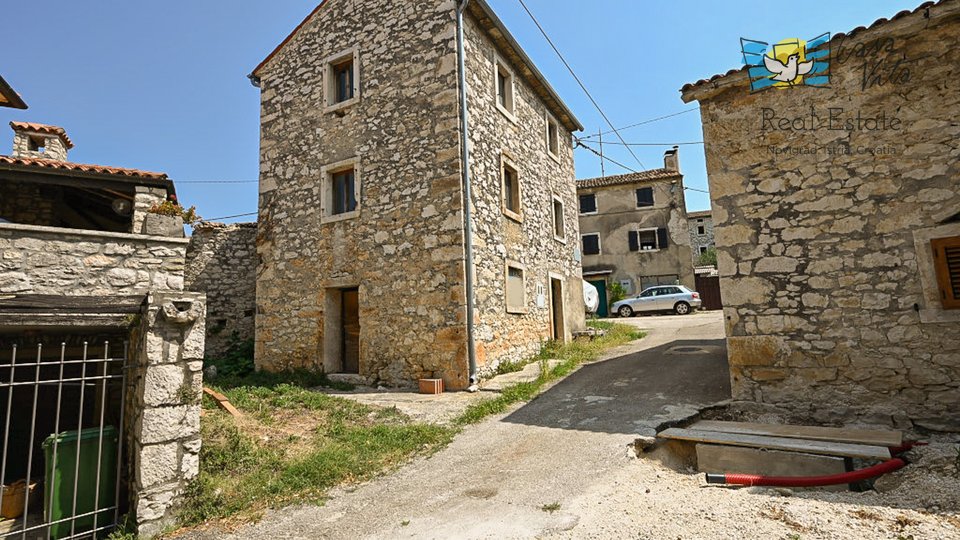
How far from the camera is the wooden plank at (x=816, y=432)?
4.45 metres

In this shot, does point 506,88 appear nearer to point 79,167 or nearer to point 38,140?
point 79,167

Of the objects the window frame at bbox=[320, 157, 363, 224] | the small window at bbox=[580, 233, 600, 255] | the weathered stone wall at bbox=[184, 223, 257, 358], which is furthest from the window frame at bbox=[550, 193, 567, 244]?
the small window at bbox=[580, 233, 600, 255]

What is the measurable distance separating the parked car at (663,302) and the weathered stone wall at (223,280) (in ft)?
50.2

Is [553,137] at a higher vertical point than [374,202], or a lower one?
higher

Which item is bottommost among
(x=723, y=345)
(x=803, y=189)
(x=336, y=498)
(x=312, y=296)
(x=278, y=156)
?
(x=336, y=498)

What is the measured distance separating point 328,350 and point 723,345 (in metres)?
7.95

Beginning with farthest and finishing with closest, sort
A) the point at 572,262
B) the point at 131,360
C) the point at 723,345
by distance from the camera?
the point at 572,262 → the point at 723,345 → the point at 131,360

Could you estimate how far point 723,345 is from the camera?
933 centimetres

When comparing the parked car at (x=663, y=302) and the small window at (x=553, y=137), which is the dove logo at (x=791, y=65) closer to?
the small window at (x=553, y=137)

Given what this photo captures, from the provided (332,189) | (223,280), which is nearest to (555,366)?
(332,189)

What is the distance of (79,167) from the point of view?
804cm

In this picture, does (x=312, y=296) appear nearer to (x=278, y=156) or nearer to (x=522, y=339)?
(x=278, y=156)

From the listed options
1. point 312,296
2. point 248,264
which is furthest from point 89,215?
point 312,296

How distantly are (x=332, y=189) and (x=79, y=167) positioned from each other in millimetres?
4237
